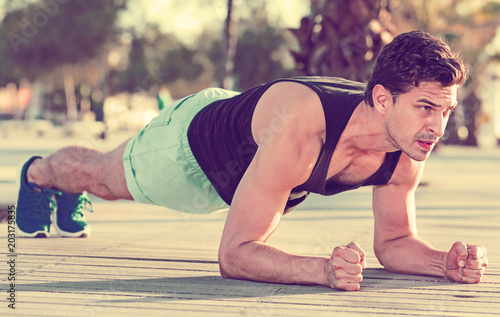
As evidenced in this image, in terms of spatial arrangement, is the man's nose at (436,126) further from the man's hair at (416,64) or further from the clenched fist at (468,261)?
the clenched fist at (468,261)

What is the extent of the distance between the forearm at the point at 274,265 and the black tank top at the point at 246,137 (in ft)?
1.13

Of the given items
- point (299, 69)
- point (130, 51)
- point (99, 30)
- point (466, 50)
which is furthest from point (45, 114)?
point (299, 69)

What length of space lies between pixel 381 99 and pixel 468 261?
795 millimetres

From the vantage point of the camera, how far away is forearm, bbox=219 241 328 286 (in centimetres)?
324

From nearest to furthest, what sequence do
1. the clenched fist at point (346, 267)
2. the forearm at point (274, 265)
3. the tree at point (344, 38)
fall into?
the clenched fist at point (346, 267) → the forearm at point (274, 265) → the tree at point (344, 38)

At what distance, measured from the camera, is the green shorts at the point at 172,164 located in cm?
399

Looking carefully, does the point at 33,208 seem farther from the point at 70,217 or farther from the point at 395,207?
the point at 395,207

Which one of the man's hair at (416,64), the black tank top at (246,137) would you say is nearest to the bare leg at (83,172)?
the black tank top at (246,137)

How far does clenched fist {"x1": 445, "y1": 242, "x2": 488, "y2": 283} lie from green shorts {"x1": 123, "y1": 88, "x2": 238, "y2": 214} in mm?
1206

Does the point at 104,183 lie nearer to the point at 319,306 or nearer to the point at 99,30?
the point at 319,306

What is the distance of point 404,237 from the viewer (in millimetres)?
3799

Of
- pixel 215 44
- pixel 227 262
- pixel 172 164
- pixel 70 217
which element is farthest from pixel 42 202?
pixel 215 44

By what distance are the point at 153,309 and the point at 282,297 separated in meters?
0.52

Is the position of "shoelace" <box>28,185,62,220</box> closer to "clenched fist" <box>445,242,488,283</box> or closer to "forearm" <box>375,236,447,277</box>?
"forearm" <box>375,236,447,277</box>
